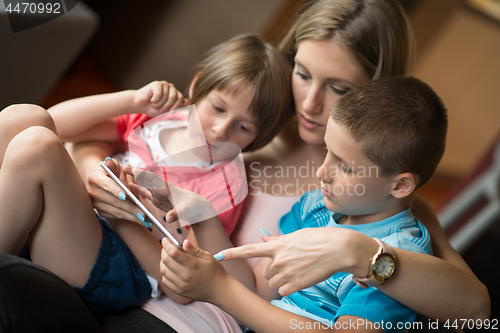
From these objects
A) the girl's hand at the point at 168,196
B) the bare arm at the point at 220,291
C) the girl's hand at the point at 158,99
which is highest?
the girl's hand at the point at 158,99

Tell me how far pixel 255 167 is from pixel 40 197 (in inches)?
22.2

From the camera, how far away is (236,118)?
3.28 feet

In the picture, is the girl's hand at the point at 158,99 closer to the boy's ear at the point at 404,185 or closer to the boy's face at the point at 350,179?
the boy's face at the point at 350,179

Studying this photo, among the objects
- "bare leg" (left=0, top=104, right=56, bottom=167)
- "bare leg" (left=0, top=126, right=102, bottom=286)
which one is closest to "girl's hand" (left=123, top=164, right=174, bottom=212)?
"bare leg" (left=0, top=126, right=102, bottom=286)

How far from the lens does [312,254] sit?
614mm

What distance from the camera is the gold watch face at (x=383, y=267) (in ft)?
2.08

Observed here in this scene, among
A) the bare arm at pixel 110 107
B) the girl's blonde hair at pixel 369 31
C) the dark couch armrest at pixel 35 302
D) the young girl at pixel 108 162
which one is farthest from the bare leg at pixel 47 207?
the girl's blonde hair at pixel 369 31

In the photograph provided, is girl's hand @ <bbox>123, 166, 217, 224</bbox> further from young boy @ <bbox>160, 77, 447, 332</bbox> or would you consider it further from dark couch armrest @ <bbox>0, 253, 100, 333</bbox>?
dark couch armrest @ <bbox>0, 253, 100, 333</bbox>

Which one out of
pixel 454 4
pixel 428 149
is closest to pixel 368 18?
pixel 428 149

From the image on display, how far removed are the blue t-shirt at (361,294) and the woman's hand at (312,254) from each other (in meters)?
0.07

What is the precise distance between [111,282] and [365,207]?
0.51m

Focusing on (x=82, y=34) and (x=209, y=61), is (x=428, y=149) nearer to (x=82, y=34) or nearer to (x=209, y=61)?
(x=209, y=61)

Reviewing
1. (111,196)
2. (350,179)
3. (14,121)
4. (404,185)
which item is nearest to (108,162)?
(111,196)

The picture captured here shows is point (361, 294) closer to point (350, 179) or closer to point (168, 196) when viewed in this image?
point (350, 179)
